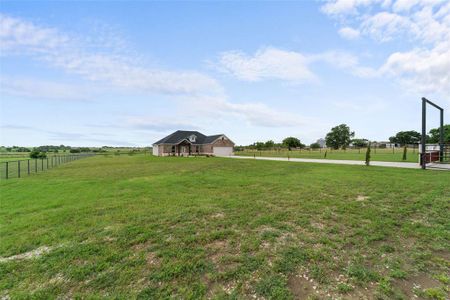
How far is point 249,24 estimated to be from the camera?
572 inches

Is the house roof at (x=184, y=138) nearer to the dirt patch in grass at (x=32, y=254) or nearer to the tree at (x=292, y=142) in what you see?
the dirt patch in grass at (x=32, y=254)

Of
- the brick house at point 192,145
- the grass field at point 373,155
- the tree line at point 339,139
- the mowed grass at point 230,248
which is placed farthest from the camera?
the tree line at point 339,139

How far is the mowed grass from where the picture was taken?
2.44 m

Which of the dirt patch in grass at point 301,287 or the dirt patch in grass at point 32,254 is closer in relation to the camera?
the dirt patch in grass at point 301,287

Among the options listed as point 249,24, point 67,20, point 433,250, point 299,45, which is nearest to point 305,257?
point 433,250

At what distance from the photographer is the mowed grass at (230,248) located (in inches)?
96.0

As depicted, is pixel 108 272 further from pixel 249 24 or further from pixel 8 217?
pixel 249 24

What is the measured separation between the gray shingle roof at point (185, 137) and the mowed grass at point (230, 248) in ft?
124

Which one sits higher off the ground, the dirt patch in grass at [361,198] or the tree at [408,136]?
the tree at [408,136]

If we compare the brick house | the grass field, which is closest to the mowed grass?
the grass field

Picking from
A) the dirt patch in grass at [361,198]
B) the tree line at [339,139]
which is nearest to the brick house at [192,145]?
the tree line at [339,139]

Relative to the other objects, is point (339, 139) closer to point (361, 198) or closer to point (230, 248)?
point (361, 198)

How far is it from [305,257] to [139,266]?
2.38 metres

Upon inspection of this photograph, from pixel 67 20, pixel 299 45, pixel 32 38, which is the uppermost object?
pixel 299 45
